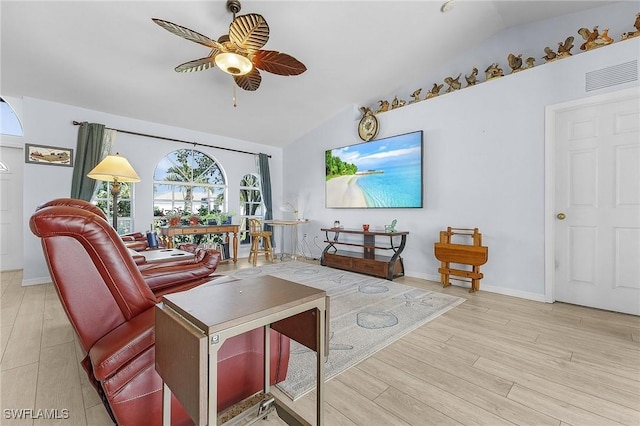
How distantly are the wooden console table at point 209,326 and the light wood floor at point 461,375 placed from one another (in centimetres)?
65

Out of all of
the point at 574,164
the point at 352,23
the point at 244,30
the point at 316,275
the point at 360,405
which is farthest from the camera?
the point at 316,275

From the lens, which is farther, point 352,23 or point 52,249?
point 352,23

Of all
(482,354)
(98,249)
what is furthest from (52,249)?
(482,354)

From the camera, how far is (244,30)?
87.3 inches

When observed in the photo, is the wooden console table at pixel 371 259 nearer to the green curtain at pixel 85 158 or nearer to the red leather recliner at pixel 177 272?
the red leather recliner at pixel 177 272

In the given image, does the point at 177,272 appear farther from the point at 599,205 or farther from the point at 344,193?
the point at 599,205

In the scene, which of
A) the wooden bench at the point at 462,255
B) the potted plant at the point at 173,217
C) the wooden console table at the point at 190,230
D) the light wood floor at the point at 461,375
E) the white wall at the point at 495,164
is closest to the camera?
the light wood floor at the point at 461,375

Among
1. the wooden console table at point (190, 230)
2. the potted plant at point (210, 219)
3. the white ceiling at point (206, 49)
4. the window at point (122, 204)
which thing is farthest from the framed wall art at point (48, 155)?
the potted plant at point (210, 219)

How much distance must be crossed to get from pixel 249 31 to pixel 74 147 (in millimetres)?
3814

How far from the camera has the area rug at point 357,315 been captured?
5.94 feet

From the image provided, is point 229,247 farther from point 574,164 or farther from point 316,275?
point 574,164

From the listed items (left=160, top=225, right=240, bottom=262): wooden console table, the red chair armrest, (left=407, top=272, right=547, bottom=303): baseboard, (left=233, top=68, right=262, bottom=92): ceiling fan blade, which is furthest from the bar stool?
the red chair armrest

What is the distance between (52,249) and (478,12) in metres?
4.64

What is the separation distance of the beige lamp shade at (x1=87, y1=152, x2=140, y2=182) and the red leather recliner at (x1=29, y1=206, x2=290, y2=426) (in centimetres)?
266
